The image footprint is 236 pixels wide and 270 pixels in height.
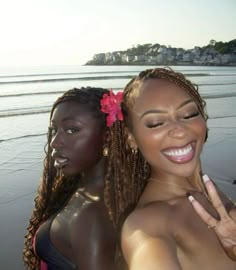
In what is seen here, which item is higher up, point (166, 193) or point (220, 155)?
point (166, 193)

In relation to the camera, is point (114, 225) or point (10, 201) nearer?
point (114, 225)

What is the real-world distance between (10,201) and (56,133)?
159 inches

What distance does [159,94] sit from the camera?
1.76 m

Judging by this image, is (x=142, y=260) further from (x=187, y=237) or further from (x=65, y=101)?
(x=65, y=101)

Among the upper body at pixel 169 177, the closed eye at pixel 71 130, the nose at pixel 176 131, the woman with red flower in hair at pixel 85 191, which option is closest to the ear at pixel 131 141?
the upper body at pixel 169 177

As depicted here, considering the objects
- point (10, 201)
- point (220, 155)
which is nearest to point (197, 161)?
point (10, 201)

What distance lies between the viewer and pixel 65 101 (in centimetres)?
214

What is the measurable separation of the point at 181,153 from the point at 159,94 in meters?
0.32

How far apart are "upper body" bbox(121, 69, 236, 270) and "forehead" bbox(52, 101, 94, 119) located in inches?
10.6

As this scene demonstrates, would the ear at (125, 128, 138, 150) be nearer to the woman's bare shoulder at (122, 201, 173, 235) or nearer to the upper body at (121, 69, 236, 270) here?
the upper body at (121, 69, 236, 270)

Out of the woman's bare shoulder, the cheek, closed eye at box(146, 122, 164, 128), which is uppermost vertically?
closed eye at box(146, 122, 164, 128)

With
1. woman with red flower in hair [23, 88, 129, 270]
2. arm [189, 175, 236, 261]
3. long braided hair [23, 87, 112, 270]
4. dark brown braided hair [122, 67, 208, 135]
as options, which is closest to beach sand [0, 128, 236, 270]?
long braided hair [23, 87, 112, 270]

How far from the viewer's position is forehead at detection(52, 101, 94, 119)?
6.82ft

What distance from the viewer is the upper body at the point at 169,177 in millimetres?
1554
